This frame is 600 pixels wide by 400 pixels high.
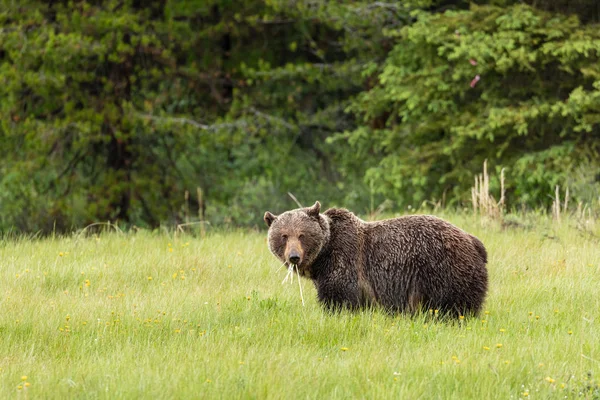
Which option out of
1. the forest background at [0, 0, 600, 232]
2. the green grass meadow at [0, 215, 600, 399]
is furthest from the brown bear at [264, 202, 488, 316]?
the forest background at [0, 0, 600, 232]

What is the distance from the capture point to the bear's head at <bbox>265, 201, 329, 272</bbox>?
6.60 m

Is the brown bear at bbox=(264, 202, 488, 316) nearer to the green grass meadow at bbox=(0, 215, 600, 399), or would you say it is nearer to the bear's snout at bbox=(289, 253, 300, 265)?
the bear's snout at bbox=(289, 253, 300, 265)

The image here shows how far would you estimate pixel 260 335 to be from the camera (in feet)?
19.8

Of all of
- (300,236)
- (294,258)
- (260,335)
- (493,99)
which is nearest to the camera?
(260,335)

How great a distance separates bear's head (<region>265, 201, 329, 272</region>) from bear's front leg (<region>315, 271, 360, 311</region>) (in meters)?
0.23

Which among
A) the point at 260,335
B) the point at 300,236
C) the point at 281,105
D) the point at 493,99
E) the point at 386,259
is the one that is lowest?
the point at 281,105

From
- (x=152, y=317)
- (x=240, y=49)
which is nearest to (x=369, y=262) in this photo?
(x=152, y=317)

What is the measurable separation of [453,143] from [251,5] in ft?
19.1

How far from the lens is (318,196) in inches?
787

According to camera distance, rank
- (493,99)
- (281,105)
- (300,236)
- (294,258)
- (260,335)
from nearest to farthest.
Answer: (260,335)
(294,258)
(300,236)
(493,99)
(281,105)

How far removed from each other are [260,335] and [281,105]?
1453 cm

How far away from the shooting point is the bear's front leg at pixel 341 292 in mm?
6672

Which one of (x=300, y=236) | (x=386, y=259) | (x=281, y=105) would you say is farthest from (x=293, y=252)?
(x=281, y=105)

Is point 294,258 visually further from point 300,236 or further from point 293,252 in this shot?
point 300,236
